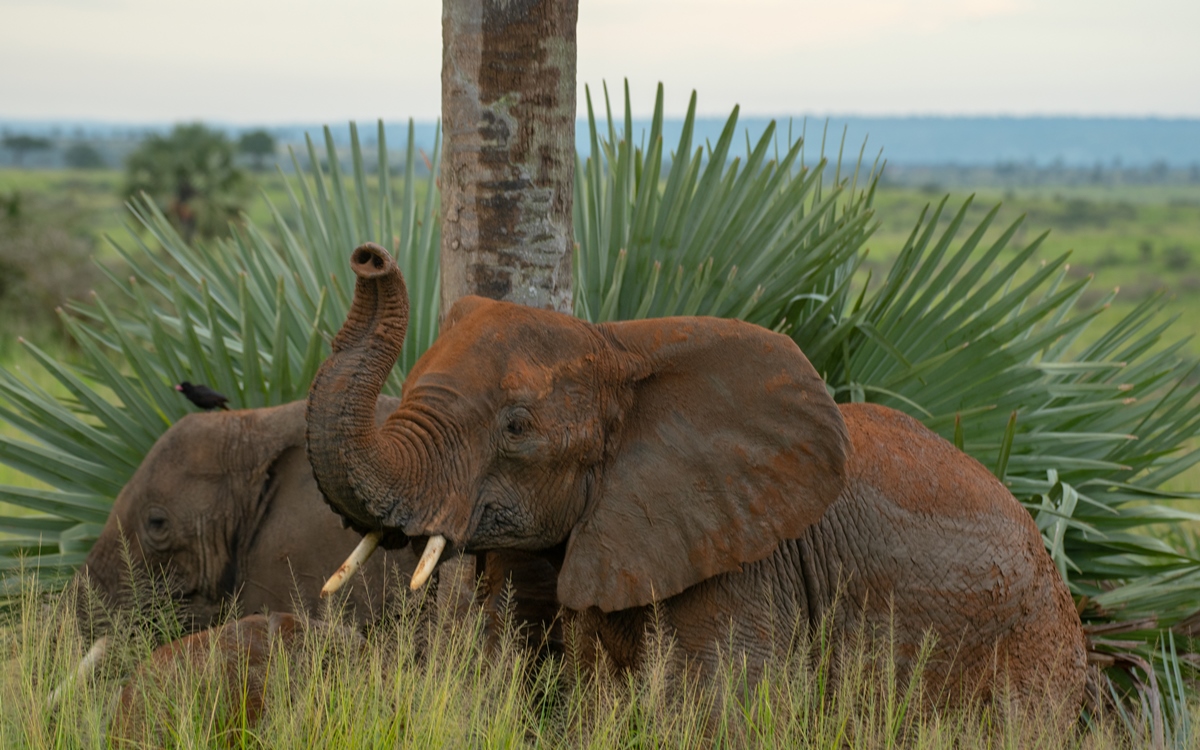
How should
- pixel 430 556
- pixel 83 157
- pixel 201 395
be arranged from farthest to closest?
pixel 83 157 < pixel 201 395 < pixel 430 556

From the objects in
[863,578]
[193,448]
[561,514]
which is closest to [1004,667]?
→ [863,578]

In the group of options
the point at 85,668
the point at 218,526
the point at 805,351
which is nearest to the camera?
the point at 85,668

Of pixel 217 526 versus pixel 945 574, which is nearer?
pixel 945 574

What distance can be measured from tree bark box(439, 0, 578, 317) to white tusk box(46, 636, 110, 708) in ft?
5.57

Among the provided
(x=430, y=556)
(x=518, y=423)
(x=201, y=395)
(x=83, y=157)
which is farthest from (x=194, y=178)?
(x=83, y=157)

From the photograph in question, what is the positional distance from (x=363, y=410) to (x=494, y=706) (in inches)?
43.0

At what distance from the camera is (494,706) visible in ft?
12.1

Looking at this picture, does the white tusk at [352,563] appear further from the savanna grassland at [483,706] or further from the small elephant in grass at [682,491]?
the savanna grassland at [483,706]

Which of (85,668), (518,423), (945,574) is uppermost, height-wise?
(518,423)

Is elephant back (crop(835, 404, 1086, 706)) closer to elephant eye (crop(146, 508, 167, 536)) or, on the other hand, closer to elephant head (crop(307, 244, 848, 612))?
elephant head (crop(307, 244, 848, 612))

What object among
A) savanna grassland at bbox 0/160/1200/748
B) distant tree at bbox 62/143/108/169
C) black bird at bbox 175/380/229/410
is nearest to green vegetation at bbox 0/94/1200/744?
black bird at bbox 175/380/229/410

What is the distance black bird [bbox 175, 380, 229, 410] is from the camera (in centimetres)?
538

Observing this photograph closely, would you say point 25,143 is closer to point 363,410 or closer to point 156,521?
point 156,521

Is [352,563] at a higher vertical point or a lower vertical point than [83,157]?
higher
